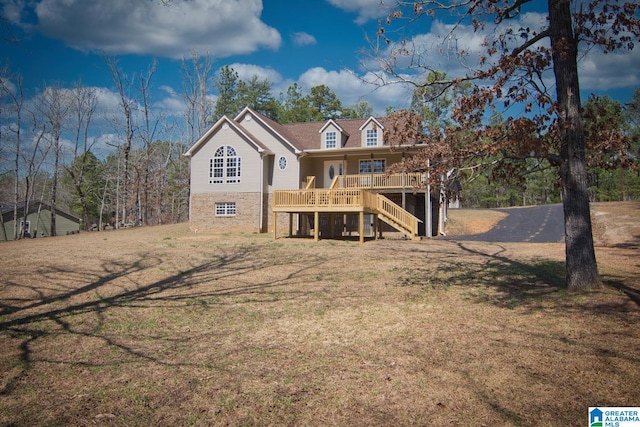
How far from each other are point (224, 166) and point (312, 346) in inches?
818

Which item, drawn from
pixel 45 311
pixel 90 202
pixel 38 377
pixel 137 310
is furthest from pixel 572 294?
pixel 90 202

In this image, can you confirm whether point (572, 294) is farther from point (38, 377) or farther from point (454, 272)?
point (38, 377)

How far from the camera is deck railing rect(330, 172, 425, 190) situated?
22.8m

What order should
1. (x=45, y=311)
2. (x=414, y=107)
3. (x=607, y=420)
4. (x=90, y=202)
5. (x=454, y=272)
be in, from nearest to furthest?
1. (x=607, y=420)
2. (x=45, y=311)
3. (x=414, y=107)
4. (x=454, y=272)
5. (x=90, y=202)

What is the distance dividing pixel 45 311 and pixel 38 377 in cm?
311

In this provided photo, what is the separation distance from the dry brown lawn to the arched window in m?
14.0

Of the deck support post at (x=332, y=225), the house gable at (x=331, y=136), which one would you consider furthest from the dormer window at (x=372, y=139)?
the deck support post at (x=332, y=225)

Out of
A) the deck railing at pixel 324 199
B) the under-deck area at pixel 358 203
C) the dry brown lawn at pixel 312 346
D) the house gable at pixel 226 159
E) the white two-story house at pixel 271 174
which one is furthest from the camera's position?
the house gable at pixel 226 159

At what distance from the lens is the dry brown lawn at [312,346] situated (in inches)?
163

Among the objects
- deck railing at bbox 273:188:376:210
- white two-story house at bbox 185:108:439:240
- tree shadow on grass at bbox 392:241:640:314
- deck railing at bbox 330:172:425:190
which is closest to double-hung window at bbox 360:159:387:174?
white two-story house at bbox 185:108:439:240

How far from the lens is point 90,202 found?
56.6 m

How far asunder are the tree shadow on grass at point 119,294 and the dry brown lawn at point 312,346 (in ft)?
0.13

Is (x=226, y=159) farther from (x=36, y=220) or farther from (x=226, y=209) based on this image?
(x=36, y=220)

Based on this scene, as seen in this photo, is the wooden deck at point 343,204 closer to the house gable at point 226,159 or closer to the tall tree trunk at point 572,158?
the house gable at point 226,159
